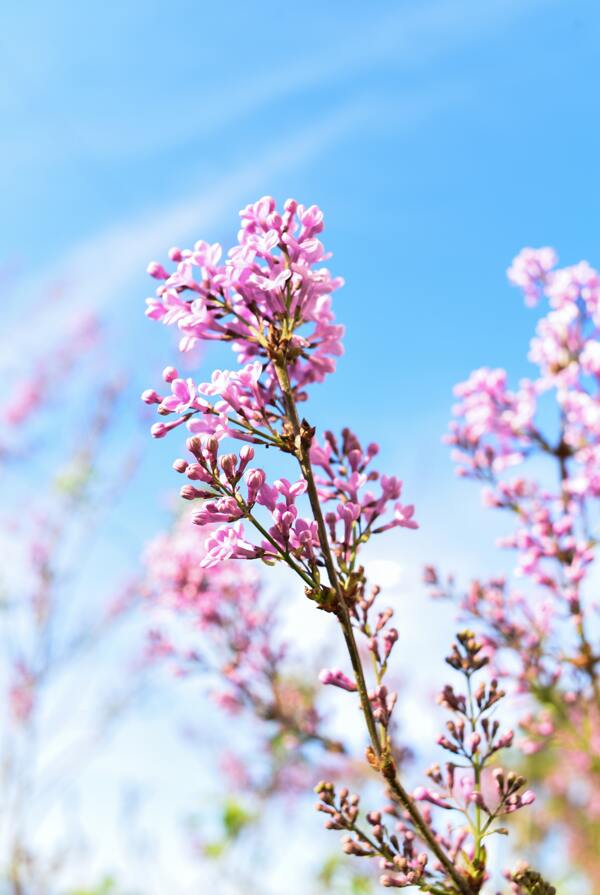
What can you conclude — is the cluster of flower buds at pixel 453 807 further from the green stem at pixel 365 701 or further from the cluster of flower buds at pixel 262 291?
the cluster of flower buds at pixel 262 291

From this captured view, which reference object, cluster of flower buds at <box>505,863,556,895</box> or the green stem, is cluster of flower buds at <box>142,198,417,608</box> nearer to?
the green stem

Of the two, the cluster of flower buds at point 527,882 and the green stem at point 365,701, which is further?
the cluster of flower buds at point 527,882

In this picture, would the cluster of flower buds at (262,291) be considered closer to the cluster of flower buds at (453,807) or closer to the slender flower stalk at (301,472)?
the slender flower stalk at (301,472)

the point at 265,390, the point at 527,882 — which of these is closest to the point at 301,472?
the point at 265,390

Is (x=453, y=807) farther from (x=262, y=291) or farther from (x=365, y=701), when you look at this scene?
(x=262, y=291)

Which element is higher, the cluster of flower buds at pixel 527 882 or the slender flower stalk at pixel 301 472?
the slender flower stalk at pixel 301 472

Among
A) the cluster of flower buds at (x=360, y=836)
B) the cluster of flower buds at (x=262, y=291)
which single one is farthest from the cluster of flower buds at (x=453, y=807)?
the cluster of flower buds at (x=262, y=291)

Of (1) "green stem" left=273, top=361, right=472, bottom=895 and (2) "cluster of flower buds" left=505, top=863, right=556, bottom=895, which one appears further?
(2) "cluster of flower buds" left=505, top=863, right=556, bottom=895

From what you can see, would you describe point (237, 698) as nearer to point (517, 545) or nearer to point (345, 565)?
point (517, 545)

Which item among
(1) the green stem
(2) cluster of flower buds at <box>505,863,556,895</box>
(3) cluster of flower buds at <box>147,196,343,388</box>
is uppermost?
(3) cluster of flower buds at <box>147,196,343,388</box>

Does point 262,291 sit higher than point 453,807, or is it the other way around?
point 262,291

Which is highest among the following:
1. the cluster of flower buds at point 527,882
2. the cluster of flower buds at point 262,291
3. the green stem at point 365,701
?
the cluster of flower buds at point 262,291

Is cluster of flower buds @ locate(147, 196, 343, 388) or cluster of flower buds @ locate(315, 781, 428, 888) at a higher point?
cluster of flower buds @ locate(147, 196, 343, 388)

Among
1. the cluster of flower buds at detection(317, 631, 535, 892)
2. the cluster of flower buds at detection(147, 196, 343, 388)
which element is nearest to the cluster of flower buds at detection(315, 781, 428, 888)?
the cluster of flower buds at detection(317, 631, 535, 892)
